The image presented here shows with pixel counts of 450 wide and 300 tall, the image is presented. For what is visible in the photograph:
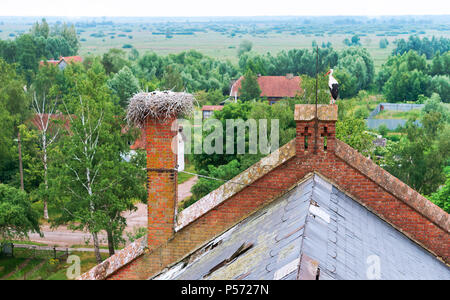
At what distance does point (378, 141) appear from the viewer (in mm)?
49656

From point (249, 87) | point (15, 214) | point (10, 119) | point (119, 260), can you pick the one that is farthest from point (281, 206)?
point (249, 87)

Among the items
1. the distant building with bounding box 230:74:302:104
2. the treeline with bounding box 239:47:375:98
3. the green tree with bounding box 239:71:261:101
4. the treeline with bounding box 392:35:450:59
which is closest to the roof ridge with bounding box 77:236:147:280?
the green tree with bounding box 239:71:261:101

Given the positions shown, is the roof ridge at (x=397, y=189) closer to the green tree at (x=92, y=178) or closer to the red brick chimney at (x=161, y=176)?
the red brick chimney at (x=161, y=176)

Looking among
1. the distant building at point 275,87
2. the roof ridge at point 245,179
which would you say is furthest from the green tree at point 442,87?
the roof ridge at point 245,179

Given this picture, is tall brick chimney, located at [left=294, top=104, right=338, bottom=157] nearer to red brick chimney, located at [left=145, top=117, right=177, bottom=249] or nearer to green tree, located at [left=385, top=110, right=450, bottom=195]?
red brick chimney, located at [left=145, top=117, right=177, bottom=249]

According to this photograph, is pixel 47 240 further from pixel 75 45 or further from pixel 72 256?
pixel 75 45

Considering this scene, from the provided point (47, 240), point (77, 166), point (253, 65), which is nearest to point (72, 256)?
point (47, 240)

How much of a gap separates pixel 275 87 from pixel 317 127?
2721 inches

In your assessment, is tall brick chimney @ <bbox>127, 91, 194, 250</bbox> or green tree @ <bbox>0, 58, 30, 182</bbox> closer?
tall brick chimney @ <bbox>127, 91, 194, 250</bbox>

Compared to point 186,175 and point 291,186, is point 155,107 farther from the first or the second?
point 186,175

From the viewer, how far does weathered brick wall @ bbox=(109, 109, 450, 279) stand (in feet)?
35.6

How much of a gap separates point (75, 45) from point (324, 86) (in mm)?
86373

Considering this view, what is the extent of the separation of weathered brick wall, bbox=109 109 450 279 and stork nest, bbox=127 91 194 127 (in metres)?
1.98

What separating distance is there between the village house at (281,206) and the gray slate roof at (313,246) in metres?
0.04
